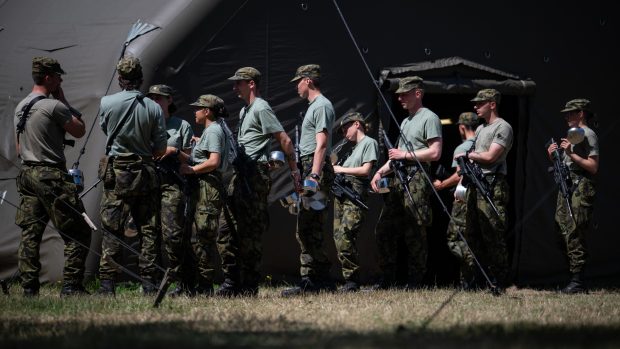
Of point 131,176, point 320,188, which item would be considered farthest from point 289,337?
point 320,188

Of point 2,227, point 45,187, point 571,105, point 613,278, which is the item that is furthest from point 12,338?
point 613,278

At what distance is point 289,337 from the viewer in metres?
6.09

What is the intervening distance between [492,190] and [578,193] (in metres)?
1.04

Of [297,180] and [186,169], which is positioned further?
[297,180]

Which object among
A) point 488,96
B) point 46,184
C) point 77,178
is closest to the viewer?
point 46,184

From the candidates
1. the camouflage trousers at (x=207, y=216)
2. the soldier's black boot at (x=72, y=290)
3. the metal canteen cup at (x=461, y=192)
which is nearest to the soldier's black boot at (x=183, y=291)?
the camouflage trousers at (x=207, y=216)

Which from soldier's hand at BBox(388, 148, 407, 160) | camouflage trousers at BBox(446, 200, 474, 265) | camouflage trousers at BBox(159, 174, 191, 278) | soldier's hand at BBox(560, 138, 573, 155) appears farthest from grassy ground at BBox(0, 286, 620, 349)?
soldier's hand at BBox(560, 138, 573, 155)

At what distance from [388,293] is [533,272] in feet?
10.8

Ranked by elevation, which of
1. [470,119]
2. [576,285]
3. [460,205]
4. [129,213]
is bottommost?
[576,285]

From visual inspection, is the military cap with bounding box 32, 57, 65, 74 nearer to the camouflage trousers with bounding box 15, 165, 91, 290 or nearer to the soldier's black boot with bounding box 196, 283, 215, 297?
the camouflage trousers with bounding box 15, 165, 91, 290

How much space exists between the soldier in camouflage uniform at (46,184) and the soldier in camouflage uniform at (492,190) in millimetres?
3811

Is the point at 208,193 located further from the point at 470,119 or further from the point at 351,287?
the point at 470,119

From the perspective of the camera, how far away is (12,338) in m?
5.96

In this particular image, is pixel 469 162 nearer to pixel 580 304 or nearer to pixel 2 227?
pixel 580 304
